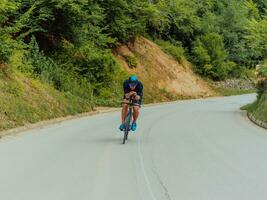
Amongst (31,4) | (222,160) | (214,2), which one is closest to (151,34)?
(214,2)

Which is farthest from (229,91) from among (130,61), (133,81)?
(133,81)

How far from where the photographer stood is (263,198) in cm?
921

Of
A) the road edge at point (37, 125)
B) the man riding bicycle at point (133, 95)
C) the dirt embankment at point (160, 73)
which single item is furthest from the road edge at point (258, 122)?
the dirt embankment at point (160, 73)

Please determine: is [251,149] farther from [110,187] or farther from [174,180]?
[110,187]

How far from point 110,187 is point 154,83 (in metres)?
43.2

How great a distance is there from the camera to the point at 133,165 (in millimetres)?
12586

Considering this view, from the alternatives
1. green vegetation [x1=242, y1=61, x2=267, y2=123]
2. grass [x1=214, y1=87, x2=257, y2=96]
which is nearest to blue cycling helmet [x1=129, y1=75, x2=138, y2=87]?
green vegetation [x1=242, y1=61, x2=267, y2=123]

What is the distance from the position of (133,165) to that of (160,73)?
43.4m

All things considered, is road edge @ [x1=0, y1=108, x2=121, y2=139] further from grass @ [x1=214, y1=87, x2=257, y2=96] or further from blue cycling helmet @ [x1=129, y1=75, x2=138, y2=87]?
grass @ [x1=214, y1=87, x2=257, y2=96]

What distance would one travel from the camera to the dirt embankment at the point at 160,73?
51.3m

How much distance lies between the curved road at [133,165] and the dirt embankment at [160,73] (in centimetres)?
3023

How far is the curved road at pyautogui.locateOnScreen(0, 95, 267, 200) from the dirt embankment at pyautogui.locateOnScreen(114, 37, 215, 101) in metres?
30.2

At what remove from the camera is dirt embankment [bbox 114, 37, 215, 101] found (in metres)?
51.3

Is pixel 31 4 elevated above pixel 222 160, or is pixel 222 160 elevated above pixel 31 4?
pixel 31 4
